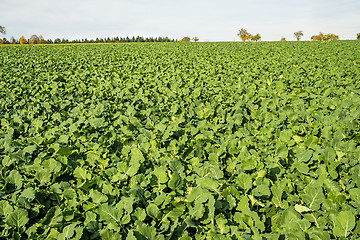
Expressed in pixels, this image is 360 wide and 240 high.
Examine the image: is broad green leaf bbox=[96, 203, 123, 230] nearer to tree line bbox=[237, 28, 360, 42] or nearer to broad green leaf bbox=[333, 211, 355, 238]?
broad green leaf bbox=[333, 211, 355, 238]

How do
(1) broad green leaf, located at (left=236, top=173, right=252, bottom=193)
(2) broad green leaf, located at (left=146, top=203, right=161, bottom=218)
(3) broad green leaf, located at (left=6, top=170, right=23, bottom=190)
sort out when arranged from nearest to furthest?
(2) broad green leaf, located at (left=146, top=203, right=161, bottom=218) → (1) broad green leaf, located at (left=236, top=173, right=252, bottom=193) → (3) broad green leaf, located at (left=6, top=170, right=23, bottom=190)

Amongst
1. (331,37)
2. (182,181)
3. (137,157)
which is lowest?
(182,181)

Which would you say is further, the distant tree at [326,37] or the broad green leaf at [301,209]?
the distant tree at [326,37]

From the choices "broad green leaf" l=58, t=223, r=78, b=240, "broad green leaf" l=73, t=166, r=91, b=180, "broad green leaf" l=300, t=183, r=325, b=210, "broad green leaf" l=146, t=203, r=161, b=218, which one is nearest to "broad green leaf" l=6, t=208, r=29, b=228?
"broad green leaf" l=58, t=223, r=78, b=240

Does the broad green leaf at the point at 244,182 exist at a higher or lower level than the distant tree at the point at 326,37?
lower

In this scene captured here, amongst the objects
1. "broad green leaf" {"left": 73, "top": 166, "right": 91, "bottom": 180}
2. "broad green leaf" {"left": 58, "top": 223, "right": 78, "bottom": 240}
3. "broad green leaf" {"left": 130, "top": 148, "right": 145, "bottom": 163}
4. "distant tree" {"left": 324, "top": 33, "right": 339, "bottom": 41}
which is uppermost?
"distant tree" {"left": 324, "top": 33, "right": 339, "bottom": 41}

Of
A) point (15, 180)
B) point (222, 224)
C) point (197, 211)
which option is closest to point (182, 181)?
point (197, 211)

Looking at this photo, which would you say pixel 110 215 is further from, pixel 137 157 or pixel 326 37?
pixel 326 37

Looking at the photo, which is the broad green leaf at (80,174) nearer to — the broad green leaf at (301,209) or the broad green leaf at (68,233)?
the broad green leaf at (68,233)

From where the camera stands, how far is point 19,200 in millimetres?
2059

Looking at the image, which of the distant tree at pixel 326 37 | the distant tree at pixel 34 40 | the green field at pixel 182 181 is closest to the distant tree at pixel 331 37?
the distant tree at pixel 326 37

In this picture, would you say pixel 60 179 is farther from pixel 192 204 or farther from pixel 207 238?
pixel 207 238

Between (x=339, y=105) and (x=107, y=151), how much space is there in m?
4.95

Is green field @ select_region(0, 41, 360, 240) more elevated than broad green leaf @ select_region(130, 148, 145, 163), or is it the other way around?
broad green leaf @ select_region(130, 148, 145, 163)
